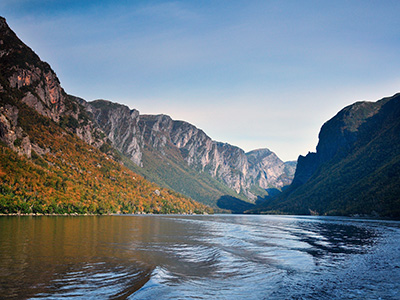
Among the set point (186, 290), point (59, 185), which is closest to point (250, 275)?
point (186, 290)

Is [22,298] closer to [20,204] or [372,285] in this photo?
[372,285]

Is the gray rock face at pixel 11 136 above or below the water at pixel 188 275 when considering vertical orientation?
above

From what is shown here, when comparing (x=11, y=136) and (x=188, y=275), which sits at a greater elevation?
(x=11, y=136)

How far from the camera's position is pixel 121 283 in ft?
70.1

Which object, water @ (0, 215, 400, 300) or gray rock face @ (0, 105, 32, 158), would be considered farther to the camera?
gray rock face @ (0, 105, 32, 158)

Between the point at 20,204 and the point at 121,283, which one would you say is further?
the point at 20,204

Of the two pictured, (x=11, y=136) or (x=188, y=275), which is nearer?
(x=188, y=275)

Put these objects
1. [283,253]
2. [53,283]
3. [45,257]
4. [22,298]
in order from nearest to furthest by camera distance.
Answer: [22,298]
[53,283]
[45,257]
[283,253]

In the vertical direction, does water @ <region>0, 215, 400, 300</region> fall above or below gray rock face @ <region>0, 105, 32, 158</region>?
below

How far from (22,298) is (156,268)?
43.5 ft

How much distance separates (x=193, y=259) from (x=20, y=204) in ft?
362

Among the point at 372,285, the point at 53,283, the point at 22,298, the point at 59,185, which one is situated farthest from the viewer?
the point at 59,185

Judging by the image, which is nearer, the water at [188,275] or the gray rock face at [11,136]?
the water at [188,275]

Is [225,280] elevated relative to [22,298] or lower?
lower
